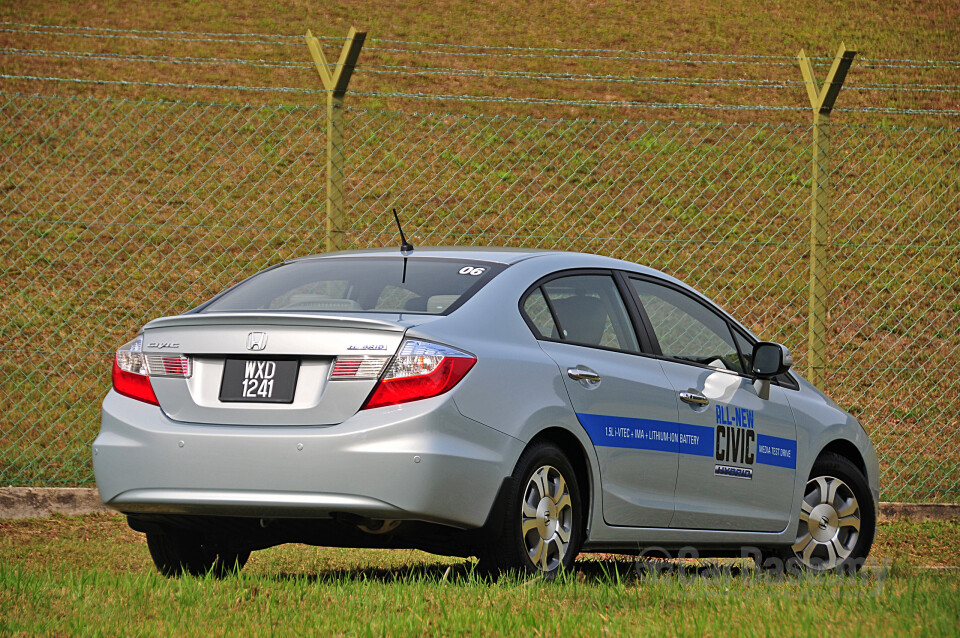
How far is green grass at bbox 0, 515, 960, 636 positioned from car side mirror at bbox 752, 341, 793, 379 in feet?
3.36

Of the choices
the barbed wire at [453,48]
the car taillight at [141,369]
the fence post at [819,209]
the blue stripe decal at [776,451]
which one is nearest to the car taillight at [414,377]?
the car taillight at [141,369]

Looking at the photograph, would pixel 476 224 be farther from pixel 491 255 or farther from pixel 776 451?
pixel 491 255

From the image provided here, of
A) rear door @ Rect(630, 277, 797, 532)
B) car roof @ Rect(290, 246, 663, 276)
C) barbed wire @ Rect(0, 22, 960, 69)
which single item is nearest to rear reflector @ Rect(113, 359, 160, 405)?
car roof @ Rect(290, 246, 663, 276)

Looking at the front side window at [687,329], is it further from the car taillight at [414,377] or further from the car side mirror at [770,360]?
the car taillight at [414,377]

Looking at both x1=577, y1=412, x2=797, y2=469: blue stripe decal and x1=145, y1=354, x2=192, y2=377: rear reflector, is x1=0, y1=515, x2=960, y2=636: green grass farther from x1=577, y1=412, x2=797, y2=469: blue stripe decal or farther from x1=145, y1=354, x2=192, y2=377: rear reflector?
x1=145, y1=354, x2=192, y2=377: rear reflector

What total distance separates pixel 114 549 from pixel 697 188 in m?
16.9

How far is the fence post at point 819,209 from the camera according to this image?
8.57 meters

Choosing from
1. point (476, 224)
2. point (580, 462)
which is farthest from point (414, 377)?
point (476, 224)

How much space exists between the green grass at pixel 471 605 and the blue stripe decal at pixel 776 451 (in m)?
0.65

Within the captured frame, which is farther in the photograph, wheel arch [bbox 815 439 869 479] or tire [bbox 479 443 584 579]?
wheel arch [bbox 815 439 869 479]

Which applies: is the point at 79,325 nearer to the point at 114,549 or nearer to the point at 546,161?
the point at 114,549

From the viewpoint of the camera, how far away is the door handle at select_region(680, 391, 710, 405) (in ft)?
19.6

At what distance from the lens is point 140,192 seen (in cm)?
2098

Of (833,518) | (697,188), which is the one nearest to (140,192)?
(697,188)
